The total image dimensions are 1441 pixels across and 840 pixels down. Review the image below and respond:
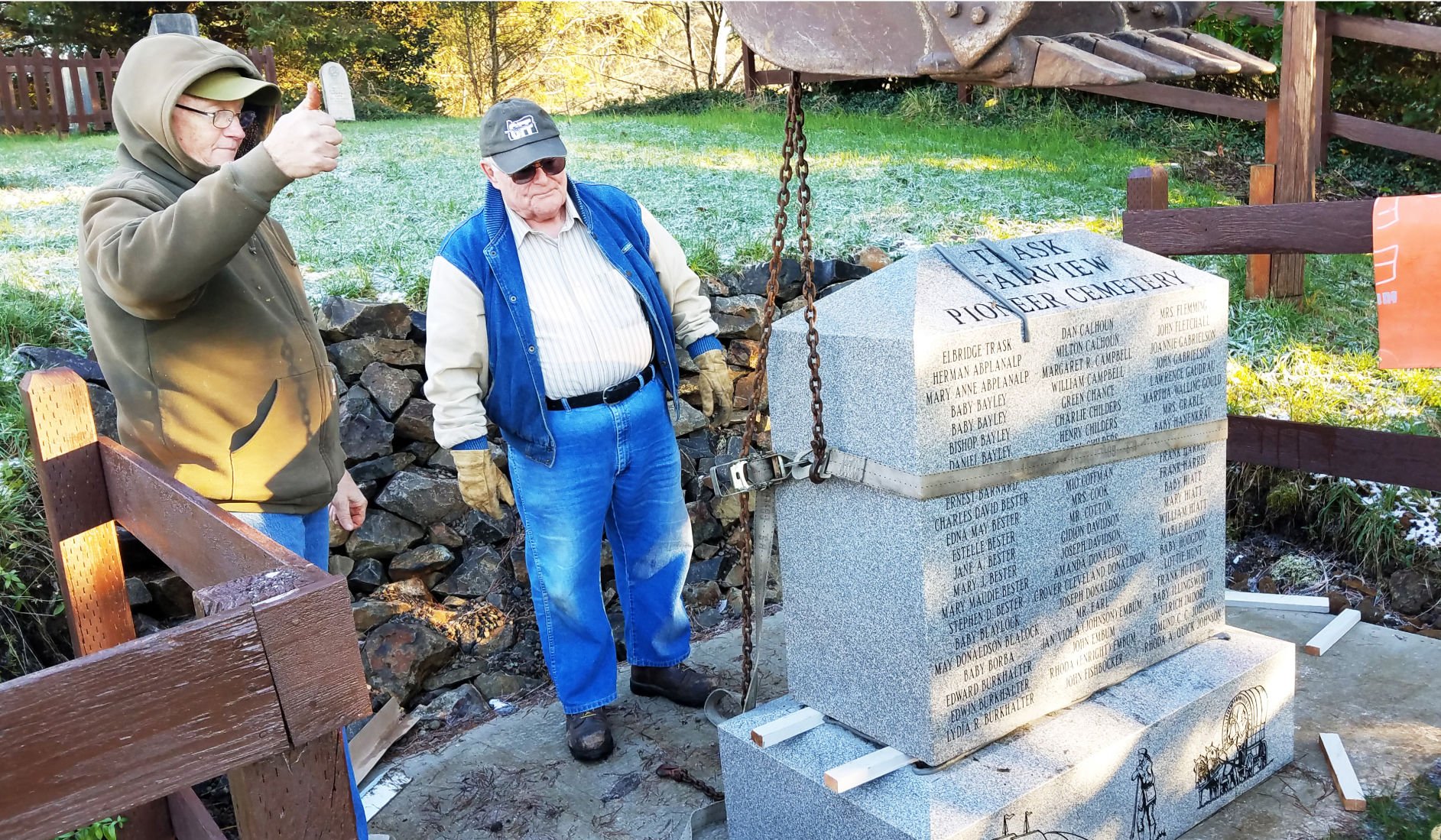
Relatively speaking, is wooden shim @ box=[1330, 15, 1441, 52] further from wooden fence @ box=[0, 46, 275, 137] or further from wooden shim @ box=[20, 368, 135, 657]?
wooden fence @ box=[0, 46, 275, 137]

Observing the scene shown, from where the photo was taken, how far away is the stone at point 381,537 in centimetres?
439

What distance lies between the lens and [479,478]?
3312 millimetres

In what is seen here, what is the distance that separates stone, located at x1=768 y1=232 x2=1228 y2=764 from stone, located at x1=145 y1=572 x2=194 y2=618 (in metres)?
2.25

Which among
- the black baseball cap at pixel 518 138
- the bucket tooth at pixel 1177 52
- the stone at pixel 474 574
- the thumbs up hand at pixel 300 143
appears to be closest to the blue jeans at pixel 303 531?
the thumbs up hand at pixel 300 143

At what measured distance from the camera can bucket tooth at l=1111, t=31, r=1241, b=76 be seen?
90.3 inches

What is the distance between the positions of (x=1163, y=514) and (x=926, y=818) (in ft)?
3.84

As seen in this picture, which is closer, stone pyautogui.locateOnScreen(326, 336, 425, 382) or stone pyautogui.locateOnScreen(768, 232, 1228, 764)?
stone pyautogui.locateOnScreen(768, 232, 1228, 764)

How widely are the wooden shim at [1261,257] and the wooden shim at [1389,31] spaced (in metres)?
2.39

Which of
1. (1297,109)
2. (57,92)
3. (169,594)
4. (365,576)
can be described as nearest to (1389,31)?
(1297,109)

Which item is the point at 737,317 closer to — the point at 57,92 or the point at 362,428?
the point at 362,428

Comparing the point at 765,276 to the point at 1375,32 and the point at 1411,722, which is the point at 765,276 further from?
the point at 1375,32

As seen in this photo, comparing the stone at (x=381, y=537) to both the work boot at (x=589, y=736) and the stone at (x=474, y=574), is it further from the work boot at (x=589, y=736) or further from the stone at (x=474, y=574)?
the work boot at (x=589, y=736)

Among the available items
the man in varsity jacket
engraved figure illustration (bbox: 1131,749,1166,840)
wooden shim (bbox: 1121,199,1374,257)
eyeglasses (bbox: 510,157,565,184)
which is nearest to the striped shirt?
the man in varsity jacket

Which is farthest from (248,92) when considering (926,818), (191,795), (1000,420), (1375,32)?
(1375,32)
